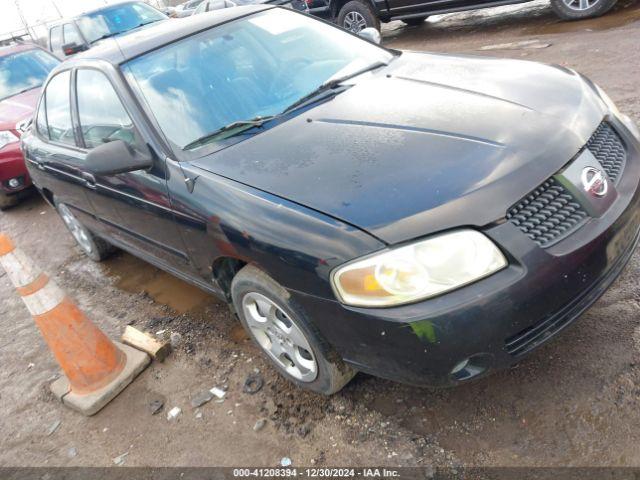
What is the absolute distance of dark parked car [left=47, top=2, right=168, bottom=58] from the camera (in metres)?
8.62

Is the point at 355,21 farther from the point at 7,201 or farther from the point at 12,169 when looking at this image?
the point at 7,201

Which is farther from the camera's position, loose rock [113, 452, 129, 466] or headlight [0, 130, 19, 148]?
headlight [0, 130, 19, 148]

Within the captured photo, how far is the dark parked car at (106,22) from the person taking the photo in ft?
28.3

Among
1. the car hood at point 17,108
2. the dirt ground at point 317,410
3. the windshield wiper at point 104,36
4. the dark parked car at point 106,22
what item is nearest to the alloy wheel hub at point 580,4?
the dirt ground at point 317,410

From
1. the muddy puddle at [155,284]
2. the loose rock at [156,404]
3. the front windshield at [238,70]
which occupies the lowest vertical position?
the muddy puddle at [155,284]

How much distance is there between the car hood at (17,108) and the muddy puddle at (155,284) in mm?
2667

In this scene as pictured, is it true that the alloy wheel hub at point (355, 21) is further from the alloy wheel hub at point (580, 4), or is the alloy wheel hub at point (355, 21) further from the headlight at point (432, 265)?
the headlight at point (432, 265)

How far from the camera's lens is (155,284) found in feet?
13.1

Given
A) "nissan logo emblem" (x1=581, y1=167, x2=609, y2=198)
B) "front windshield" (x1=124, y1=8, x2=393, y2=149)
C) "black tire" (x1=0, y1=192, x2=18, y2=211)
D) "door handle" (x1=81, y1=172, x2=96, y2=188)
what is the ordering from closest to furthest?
"nissan logo emblem" (x1=581, y1=167, x2=609, y2=198) < "front windshield" (x1=124, y1=8, x2=393, y2=149) < "door handle" (x1=81, y1=172, x2=96, y2=188) < "black tire" (x1=0, y1=192, x2=18, y2=211)

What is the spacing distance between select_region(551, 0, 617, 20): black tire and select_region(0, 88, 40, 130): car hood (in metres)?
6.93

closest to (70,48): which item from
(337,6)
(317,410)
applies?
(337,6)

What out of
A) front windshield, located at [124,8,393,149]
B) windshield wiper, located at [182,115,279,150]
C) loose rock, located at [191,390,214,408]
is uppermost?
front windshield, located at [124,8,393,149]

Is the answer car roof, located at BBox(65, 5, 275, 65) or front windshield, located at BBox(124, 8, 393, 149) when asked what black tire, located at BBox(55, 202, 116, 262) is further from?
front windshield, located at BBox(124, 8, 393, 149)

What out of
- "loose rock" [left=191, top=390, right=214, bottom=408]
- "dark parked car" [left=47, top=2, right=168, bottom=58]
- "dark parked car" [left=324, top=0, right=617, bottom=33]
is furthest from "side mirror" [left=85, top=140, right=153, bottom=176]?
"dark parked car" [left=47, top=2, right=168, bottom=58]
